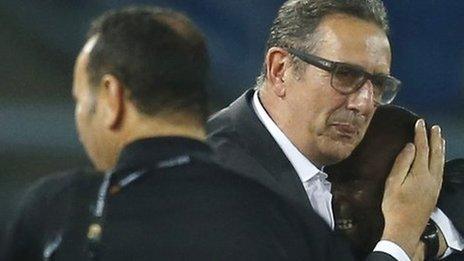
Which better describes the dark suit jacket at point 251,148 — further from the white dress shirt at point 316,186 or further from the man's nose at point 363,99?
the man's nose at point 363,99

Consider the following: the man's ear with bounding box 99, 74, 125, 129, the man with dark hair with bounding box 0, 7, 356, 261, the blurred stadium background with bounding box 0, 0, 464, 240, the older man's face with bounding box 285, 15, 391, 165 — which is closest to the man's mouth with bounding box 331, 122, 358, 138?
the older man's face with bounding box 285, 15, 391, 165

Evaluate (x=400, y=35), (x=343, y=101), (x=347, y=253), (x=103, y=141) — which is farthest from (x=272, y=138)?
(x=400, y=35)

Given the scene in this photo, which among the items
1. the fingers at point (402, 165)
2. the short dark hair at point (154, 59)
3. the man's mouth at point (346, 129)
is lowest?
the fingers at point (402, 165)

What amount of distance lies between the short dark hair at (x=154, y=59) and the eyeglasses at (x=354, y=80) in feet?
2.02

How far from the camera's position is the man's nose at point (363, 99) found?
6.46 feet

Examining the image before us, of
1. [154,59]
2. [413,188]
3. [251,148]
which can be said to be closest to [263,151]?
[251,148]

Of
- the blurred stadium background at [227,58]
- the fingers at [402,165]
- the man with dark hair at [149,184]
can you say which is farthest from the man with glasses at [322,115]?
the blurred stadium background at [227,58]

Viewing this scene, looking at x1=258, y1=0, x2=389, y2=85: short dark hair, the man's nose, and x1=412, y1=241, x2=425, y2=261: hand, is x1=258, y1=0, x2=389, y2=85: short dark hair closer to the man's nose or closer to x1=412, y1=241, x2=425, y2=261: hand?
the man's nose

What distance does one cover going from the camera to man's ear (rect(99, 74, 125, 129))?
1369 mm

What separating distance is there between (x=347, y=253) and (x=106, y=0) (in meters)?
3.16

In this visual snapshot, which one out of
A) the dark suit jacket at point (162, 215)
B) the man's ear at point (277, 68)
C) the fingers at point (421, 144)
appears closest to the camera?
the dark suit jacket at point (162, 215)

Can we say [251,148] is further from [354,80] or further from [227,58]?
[227,58]

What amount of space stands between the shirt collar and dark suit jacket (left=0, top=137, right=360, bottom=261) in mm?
585

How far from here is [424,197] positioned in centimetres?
190
